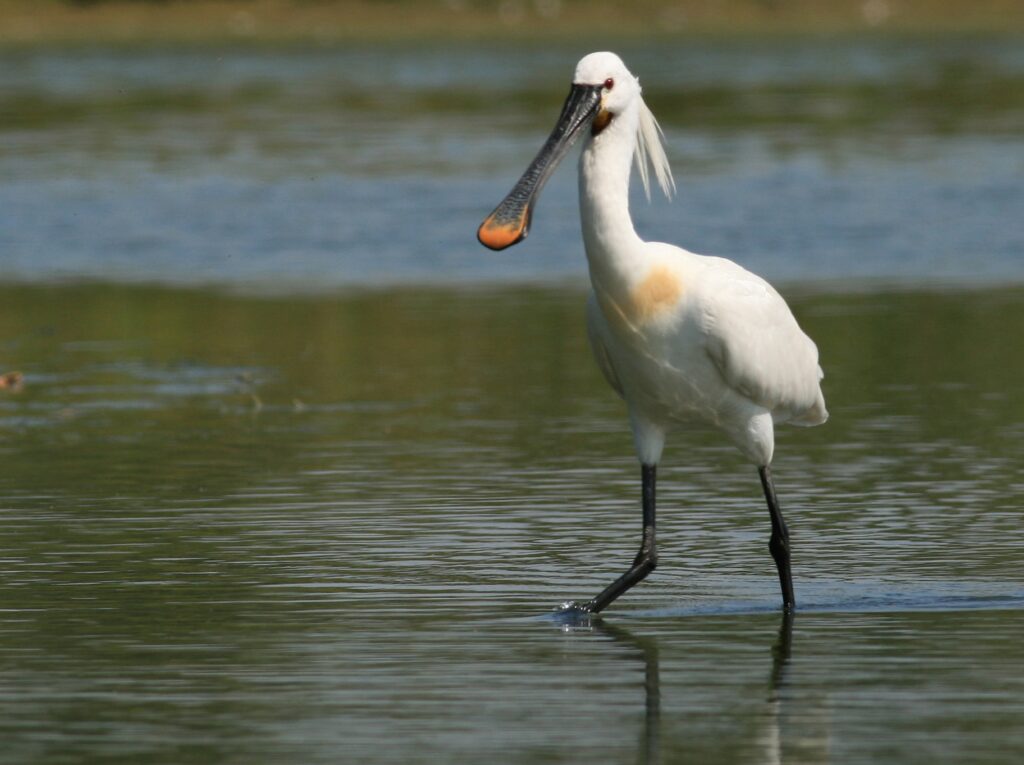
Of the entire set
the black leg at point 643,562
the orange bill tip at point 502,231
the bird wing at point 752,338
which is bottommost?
the black leg at point 643,562

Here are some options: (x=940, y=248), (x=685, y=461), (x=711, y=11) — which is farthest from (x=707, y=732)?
(x=711, y=11)

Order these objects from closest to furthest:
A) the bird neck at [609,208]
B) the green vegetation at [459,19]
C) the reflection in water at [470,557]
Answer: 1. the reflection in water at [470,557]
2. the bird neck at [609,208]
3. the green vegetation at [459,19]

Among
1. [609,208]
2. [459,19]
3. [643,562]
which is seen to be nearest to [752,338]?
[609,208]

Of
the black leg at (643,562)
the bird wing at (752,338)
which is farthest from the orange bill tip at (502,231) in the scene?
the black leg at (643,562)

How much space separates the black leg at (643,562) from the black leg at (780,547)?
1.34 ft

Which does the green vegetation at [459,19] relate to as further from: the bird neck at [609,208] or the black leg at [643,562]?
the bird neck at [609,208]

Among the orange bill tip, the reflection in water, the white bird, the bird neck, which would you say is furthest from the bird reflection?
the orange bill tip

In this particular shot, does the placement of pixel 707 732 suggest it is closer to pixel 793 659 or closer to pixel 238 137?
pixel 793 659

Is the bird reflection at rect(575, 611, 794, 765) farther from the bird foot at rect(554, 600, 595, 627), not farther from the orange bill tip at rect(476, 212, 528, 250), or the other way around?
the orange bill tip at rect(476, 212, 528, 250)

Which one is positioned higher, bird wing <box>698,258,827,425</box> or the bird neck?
the bird neck

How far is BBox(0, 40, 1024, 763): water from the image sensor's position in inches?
283

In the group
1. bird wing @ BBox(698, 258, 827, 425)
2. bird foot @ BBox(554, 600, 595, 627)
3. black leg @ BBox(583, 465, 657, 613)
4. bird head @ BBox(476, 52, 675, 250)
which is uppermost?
bird head @ BBox(476, 52, 675, 250)

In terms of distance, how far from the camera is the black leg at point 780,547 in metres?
8.79

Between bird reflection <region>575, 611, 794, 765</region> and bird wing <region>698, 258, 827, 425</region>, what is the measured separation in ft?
2.68
